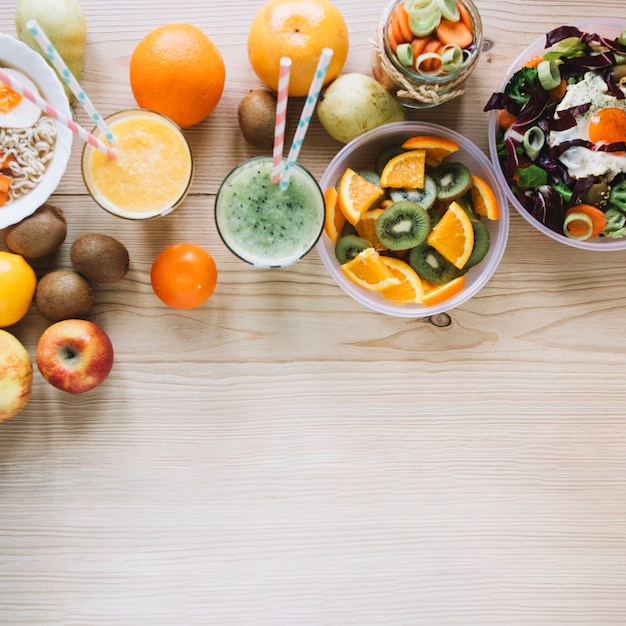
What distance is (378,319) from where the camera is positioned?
3.57 feet

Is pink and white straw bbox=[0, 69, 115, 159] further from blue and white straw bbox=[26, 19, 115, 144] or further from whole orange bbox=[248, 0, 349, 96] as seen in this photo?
whole orange bbox=[248, 0, 349, 96]

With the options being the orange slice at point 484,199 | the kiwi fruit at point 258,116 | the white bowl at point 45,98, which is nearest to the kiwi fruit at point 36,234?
the white bowl at point 45,98

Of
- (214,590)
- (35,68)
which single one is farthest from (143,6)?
(214,590)

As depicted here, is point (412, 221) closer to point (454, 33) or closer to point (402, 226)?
point (402, 226)

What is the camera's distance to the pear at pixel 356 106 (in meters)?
0.99

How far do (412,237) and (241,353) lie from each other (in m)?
0.36

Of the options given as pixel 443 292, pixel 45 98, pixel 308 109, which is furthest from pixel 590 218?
pixel 45 98

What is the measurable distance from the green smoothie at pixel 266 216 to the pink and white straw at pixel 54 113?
0.19 m

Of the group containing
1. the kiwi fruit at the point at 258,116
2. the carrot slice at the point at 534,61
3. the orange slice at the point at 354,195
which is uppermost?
the carrot slice at the point at 534,61

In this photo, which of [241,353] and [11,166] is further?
[241,353]

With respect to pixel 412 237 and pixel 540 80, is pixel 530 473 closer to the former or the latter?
pixel 412 237

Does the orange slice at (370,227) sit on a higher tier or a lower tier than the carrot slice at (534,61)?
lower

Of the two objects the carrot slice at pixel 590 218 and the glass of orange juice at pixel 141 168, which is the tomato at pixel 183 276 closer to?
the glass of orange juice at pixel 141 168

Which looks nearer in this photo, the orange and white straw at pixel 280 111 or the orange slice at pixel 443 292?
the orange and white straw at pixel 280 111
